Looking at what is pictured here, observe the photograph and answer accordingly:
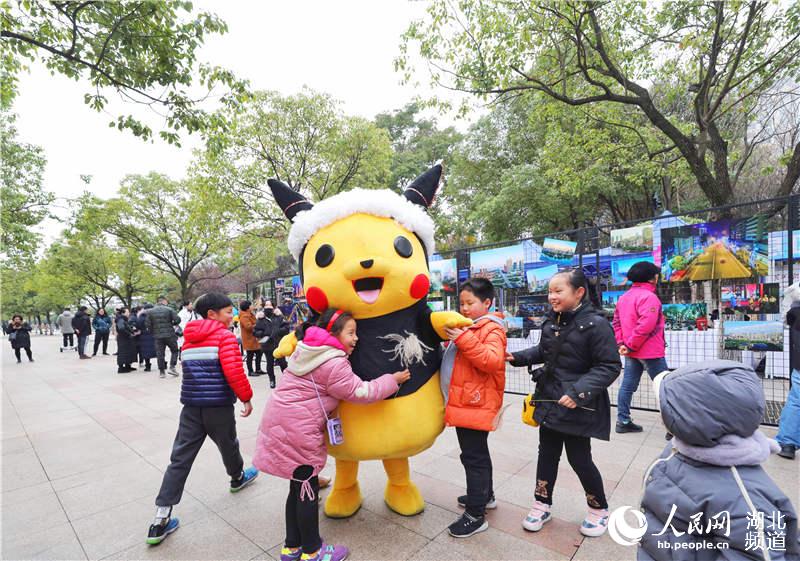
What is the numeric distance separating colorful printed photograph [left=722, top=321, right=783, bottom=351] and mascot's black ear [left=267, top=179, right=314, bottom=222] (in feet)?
18.6

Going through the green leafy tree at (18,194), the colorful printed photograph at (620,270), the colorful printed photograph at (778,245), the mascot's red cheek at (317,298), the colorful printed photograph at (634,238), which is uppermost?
the green leafy tree at (18,194)

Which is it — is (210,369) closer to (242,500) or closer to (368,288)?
(242,500)

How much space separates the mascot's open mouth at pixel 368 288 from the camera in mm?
2599

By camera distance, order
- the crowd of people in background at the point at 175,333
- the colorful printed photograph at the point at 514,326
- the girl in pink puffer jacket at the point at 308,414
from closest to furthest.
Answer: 1. the girl in pink puffer jacket at the point at 308,414
2. the colorful printed photograph at the point at 514,326
3. the crowd of people in background at the point at 175,333

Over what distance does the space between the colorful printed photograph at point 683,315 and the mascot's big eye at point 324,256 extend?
5.20 m

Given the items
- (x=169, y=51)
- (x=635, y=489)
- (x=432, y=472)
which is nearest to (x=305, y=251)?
(x=432, y=472)

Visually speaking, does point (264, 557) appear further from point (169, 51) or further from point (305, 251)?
point (169, 51)

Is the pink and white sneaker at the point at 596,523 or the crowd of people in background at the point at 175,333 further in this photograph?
the crowd of people in background at the point at 175,333

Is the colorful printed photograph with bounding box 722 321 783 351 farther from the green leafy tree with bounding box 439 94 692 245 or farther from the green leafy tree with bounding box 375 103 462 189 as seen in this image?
the green leafy tree with bounding box 375 103 462 189

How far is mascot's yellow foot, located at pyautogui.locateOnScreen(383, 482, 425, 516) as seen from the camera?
301 centimetres

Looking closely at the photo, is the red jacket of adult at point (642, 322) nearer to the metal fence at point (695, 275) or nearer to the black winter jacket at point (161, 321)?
the metal fence at point (695, 275)

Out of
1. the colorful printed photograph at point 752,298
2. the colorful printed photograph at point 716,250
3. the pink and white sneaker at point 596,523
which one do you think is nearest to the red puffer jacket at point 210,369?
the pink and white sneaker at point 596,523

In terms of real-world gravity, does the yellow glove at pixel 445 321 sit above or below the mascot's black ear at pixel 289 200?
below

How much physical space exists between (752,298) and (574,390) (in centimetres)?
446
